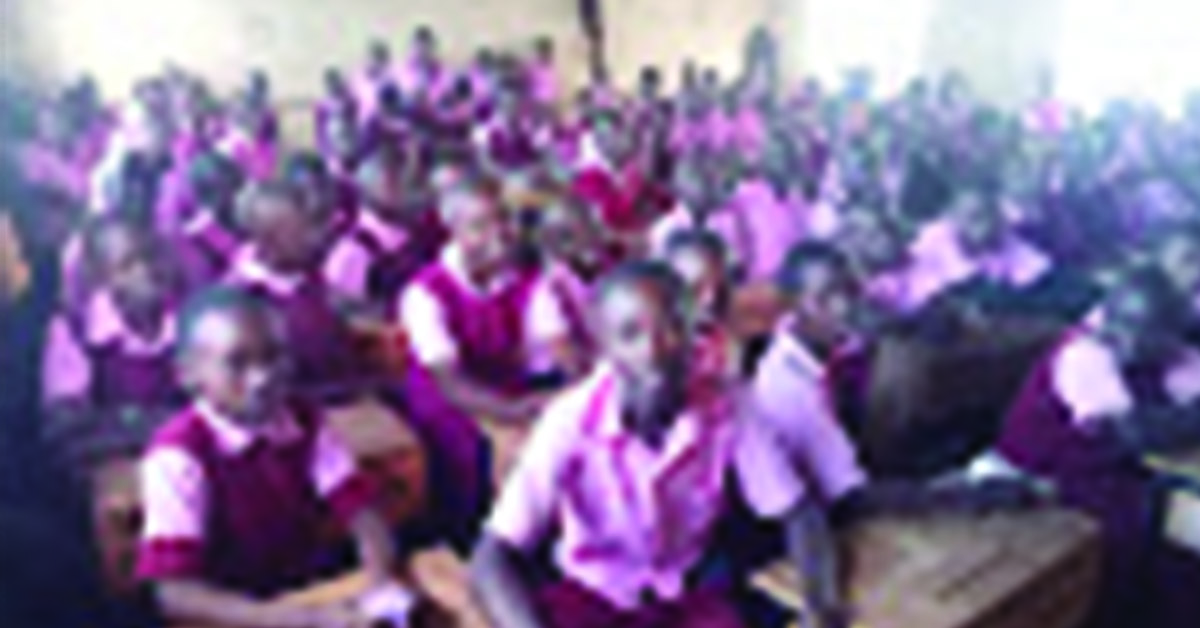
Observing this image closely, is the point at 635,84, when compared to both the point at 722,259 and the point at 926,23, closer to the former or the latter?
the point at 926,23

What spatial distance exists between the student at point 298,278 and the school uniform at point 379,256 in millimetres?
666

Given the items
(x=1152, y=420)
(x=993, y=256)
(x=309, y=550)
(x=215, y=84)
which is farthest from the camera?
(x=215, y=84)

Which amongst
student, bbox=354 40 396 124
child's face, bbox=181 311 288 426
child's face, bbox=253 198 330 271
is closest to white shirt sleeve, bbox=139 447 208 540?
child's face, bbox=181 311 288 426

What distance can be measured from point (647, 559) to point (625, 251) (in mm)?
2543

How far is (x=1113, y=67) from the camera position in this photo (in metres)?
10.6

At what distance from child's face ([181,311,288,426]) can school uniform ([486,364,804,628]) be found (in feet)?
1.45

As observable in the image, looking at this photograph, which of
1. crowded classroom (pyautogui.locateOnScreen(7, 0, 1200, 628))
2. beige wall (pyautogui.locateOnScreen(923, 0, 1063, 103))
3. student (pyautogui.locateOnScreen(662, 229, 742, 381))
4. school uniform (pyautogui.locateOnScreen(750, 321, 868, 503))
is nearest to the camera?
crowded classroom (pyautogui.locateOnScreen(7, 0, 1200, 628))

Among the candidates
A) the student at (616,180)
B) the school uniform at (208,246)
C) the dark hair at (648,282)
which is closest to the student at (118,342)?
the school uniform at (208,246)

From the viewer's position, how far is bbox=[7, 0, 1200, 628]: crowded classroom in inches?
82.1

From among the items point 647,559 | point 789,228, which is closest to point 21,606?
point 647,559

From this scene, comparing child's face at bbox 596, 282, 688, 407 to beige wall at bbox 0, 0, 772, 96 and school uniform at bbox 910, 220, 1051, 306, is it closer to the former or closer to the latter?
school uniform at bbox 910, 220, 1051, 306

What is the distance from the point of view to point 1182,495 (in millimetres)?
2832

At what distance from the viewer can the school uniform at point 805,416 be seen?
2.44 meters

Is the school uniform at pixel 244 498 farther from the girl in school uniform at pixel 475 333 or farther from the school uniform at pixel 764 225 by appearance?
the school uniform at pixel 764 225
